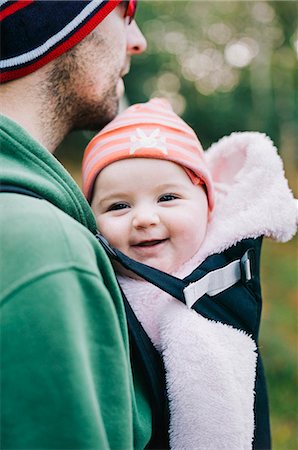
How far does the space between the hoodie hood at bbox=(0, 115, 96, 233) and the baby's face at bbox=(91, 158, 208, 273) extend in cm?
37

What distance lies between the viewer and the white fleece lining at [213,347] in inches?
66.7

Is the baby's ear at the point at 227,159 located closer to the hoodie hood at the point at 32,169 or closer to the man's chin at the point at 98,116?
the man's chin at the point at 98,116

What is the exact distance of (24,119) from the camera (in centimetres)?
193

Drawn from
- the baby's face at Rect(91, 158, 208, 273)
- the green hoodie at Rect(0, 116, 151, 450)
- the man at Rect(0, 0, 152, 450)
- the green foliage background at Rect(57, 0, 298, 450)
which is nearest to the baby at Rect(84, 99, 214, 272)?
the baby's face at Rect(91, 158, 208, 273)

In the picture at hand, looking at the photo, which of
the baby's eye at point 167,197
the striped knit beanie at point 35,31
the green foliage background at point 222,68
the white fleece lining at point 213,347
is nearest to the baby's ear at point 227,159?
the white fleece lining at point 213,347

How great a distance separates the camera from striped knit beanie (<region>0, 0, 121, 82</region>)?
193cm

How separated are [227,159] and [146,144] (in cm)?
63

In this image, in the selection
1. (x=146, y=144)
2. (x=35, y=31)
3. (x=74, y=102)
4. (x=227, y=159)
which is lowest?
(x=227, y=159)

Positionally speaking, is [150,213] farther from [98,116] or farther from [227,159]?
[227,159]

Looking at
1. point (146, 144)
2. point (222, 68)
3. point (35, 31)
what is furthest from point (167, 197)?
point (222, 68)

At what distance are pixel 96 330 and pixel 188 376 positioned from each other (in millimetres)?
498

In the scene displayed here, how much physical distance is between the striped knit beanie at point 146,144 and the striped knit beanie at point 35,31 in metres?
0.34

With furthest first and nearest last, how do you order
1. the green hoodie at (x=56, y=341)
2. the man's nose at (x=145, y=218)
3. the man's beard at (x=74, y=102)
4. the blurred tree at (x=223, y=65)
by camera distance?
the blurred tree at (x=223, y=65)
the man's beard at (x=74, y=102)
the man's nose at (x=145, y=218)
the green hoodie at (x=56, y=341)

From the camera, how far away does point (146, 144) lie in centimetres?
204
